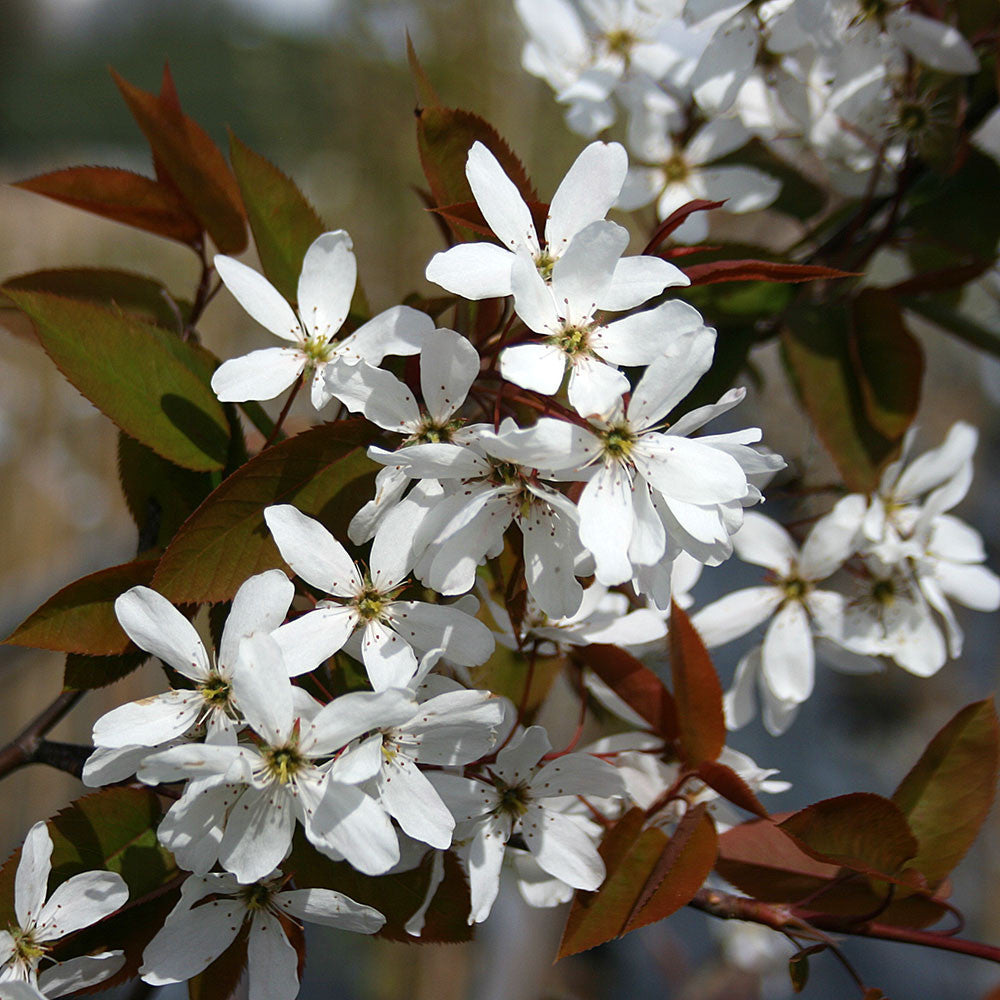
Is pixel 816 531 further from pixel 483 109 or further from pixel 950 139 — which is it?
pixel 483 109

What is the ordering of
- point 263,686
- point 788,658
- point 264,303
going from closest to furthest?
point 263,686, point 264,303, point 788,658

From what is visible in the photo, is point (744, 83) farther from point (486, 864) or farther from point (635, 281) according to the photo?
point (486, 864)

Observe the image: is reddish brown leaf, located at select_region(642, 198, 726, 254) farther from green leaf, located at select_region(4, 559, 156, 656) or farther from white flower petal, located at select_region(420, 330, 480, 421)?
green leaf, located at select_region(4, 559, 156, 656)

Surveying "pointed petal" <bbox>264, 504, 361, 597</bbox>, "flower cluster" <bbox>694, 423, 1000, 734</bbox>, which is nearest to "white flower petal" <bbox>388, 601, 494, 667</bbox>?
"pointed petal" <bbox>264, 504, 361, 597</bbox>

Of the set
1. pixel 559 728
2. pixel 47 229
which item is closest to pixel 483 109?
pixel 47 229

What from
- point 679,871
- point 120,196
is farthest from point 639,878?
A: point 120,196
